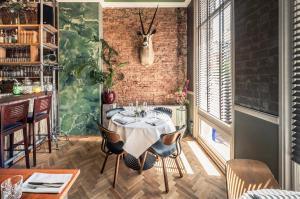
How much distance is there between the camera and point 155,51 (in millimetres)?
6348

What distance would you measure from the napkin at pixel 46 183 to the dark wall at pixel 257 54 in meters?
1.82

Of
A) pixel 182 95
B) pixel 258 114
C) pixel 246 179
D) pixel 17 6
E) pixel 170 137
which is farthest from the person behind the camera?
pixel 182 95

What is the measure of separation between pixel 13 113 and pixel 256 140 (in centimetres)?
299

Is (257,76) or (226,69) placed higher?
(226,69)

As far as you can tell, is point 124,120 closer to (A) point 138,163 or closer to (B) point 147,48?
(A) point 138,163

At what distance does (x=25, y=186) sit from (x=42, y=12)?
492 cm

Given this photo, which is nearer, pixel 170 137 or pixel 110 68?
pixel 170 137

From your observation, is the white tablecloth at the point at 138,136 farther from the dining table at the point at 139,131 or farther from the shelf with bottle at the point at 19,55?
the shelf with bottle at the point at 19,55

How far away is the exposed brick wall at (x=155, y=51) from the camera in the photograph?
20.5 feet

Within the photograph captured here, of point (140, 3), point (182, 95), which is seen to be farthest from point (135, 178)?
point (140, 3)

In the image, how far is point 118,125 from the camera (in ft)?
10.8

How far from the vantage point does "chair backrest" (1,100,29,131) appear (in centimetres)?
283

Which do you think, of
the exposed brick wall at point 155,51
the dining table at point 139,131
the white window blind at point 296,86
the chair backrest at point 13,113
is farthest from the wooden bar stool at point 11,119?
the exposed brick wall at point 155,51

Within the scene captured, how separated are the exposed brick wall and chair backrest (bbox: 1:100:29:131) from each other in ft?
10.6
